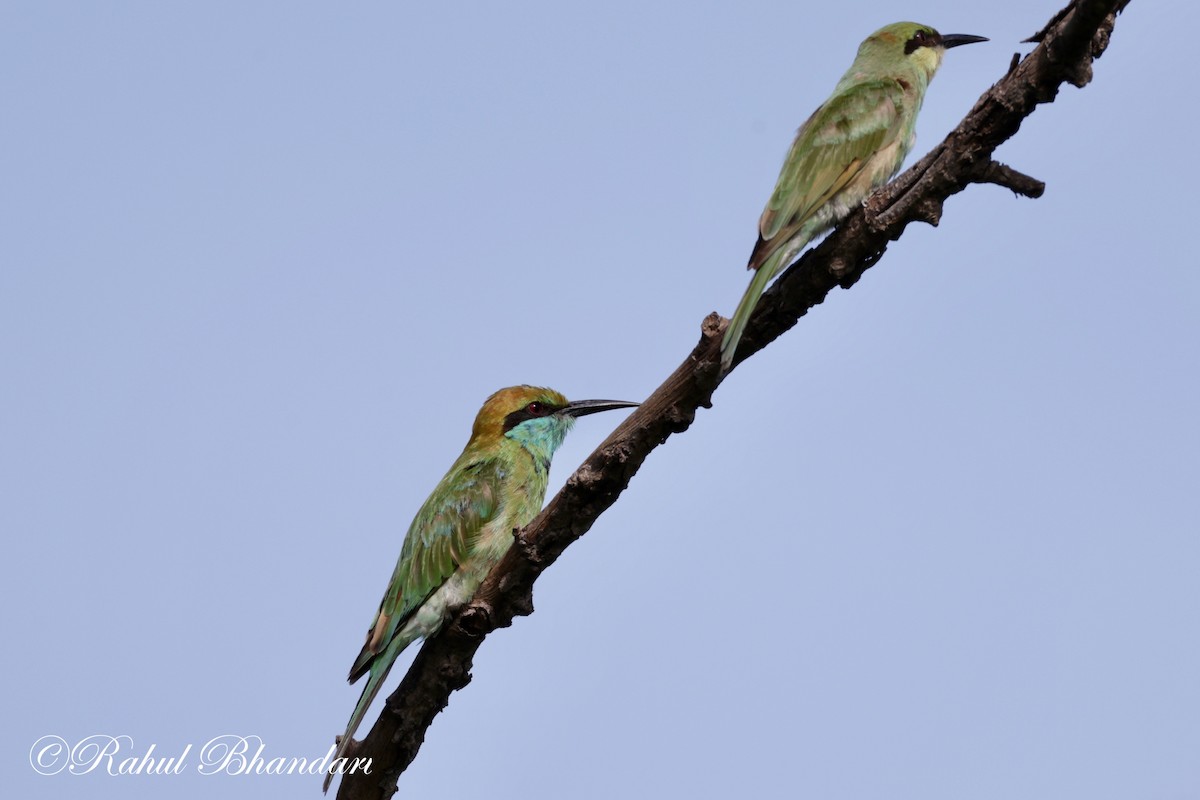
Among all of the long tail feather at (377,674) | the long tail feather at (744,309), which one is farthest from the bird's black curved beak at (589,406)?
the long tail feather at (744,309)

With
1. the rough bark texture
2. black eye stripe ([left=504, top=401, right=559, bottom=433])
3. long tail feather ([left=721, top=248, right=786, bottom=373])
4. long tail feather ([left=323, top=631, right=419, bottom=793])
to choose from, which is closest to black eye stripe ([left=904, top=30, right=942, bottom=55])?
long tail feather ([left=721, top=248, right=786, bottom=373])

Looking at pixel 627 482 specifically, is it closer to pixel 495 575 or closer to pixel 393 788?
pixel 495 575

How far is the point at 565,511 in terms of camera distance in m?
3.42

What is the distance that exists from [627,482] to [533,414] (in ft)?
5.88

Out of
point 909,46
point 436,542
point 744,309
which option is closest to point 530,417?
point 436,542

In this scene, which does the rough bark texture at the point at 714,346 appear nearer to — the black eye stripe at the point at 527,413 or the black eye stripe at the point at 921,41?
the black eye stripe at the point at 527,413

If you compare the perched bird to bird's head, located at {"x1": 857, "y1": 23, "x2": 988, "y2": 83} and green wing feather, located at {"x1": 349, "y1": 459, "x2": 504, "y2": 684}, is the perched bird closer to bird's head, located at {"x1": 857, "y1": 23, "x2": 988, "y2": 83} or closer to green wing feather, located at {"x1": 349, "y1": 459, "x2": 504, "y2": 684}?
green wing feather, located at {"x1": 349, "y1": 459, "x2": 504, "y2": 684}

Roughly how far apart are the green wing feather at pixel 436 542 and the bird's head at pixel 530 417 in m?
0.25

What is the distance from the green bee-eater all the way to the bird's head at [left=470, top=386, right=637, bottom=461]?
1.40 m

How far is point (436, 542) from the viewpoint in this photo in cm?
463

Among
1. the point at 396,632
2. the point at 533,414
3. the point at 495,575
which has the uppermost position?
the point at 533,414

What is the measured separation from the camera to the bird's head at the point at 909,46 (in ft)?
16.3

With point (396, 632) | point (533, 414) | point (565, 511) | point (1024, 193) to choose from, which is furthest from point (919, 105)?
point (396, 632)

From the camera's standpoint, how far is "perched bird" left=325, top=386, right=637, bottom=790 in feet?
14.3
